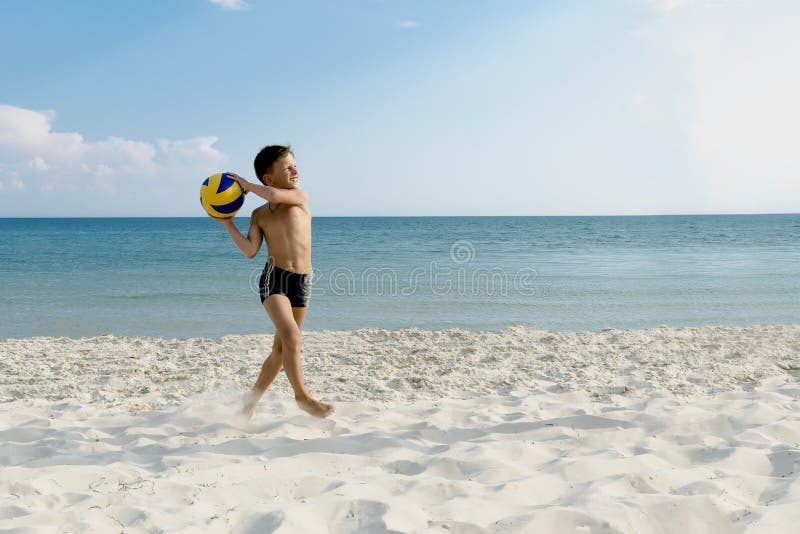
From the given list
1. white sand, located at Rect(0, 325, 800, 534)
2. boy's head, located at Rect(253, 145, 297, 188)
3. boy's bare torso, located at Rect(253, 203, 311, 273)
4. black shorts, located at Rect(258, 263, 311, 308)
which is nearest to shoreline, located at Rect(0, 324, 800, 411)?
white sand, located at Rect(0, 325, 800, 534)

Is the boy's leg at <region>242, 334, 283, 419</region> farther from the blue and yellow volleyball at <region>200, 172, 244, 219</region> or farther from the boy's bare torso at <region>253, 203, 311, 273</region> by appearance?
the blue and yellow volleyball at <region>200, 172, 244, 219</region>

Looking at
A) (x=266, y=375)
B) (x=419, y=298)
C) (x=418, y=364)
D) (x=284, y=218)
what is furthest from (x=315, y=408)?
(x=419, y=298)

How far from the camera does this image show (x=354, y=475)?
3.12 m

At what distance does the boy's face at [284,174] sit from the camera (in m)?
4.09

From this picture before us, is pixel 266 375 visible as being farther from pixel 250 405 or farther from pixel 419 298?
pixel 419 298

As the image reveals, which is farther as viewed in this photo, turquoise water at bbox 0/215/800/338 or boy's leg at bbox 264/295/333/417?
turquoise water at bbox 0/215/800/338

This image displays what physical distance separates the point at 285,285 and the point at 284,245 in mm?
281

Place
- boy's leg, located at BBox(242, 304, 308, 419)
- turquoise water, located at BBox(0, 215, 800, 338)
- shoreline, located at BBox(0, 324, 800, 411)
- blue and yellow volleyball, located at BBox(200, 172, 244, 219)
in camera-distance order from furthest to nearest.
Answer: turquoise water, located at BBox(0, 215, 800, 338)
shoreline, located at BBox(0, 324, 800, 411)
boy's leg, located at BBox(242, 304, 308, 419)
blue and yellow volleyball, located at BBox(200, 172, 244, 219)

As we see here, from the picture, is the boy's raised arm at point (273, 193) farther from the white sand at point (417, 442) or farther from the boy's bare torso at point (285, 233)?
the white sand at point (417, 442)

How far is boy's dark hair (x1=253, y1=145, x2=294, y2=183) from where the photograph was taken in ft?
13.5

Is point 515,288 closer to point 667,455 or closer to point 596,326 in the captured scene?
point 596,326

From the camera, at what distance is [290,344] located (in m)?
4.01

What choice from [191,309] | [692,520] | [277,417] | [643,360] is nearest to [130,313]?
[191,309]

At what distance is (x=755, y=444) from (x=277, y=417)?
314cm
